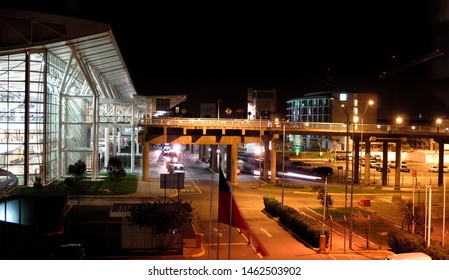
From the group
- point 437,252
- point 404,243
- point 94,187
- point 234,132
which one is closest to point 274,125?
point 234,132

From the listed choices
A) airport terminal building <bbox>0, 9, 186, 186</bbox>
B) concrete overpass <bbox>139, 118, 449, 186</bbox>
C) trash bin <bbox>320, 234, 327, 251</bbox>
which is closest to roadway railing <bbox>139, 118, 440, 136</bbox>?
concrete overpass <bbox>139, 118, 449, 186</bbox>

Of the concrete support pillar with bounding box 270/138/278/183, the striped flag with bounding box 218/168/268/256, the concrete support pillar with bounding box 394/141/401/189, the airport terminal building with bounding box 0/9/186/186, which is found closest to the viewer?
the striped flag with bounding box 218/168/268/256

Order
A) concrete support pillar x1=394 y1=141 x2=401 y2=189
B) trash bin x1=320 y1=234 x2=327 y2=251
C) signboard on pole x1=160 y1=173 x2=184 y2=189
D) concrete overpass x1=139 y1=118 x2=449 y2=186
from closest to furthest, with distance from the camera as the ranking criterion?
1. trash bin x1=320 y1=234 x2=327 y2=251
2. signboard on pole x1=160 y1=173 x2=184 y2=189
3. concrete overpass x1=139 y1=118 x2=449 y2=186
4. concrete support pillar x1=394 y1=141 x2=401 y2=189

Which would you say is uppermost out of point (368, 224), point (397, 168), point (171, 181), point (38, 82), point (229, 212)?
point (38, 82)

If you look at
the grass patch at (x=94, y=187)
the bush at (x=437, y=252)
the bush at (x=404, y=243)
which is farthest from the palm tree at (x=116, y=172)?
the bush at (x=437, y=252)

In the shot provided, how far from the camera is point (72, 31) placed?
36875 millimetres

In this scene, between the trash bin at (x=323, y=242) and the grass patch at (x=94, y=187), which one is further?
the grass patch at (x=94, y=187)

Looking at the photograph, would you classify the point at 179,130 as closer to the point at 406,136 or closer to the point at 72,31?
the point at 72,31

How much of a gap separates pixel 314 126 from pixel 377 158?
39.4 metres

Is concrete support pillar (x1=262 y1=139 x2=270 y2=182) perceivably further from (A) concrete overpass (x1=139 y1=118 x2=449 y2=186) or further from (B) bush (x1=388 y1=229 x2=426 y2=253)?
(B) bush (x1=388 y1=229 x2=426 y2=253)

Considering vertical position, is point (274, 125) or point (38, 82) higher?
point (38, 82)

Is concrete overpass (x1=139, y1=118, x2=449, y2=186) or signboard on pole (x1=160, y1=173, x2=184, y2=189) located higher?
concrete overpass (x1=139, y1=118, x2=449, y2=186)

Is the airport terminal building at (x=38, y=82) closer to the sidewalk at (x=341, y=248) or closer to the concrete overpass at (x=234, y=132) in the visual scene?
the concrete overpass at (x=234, y=132)

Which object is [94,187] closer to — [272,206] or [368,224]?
[272,206]
